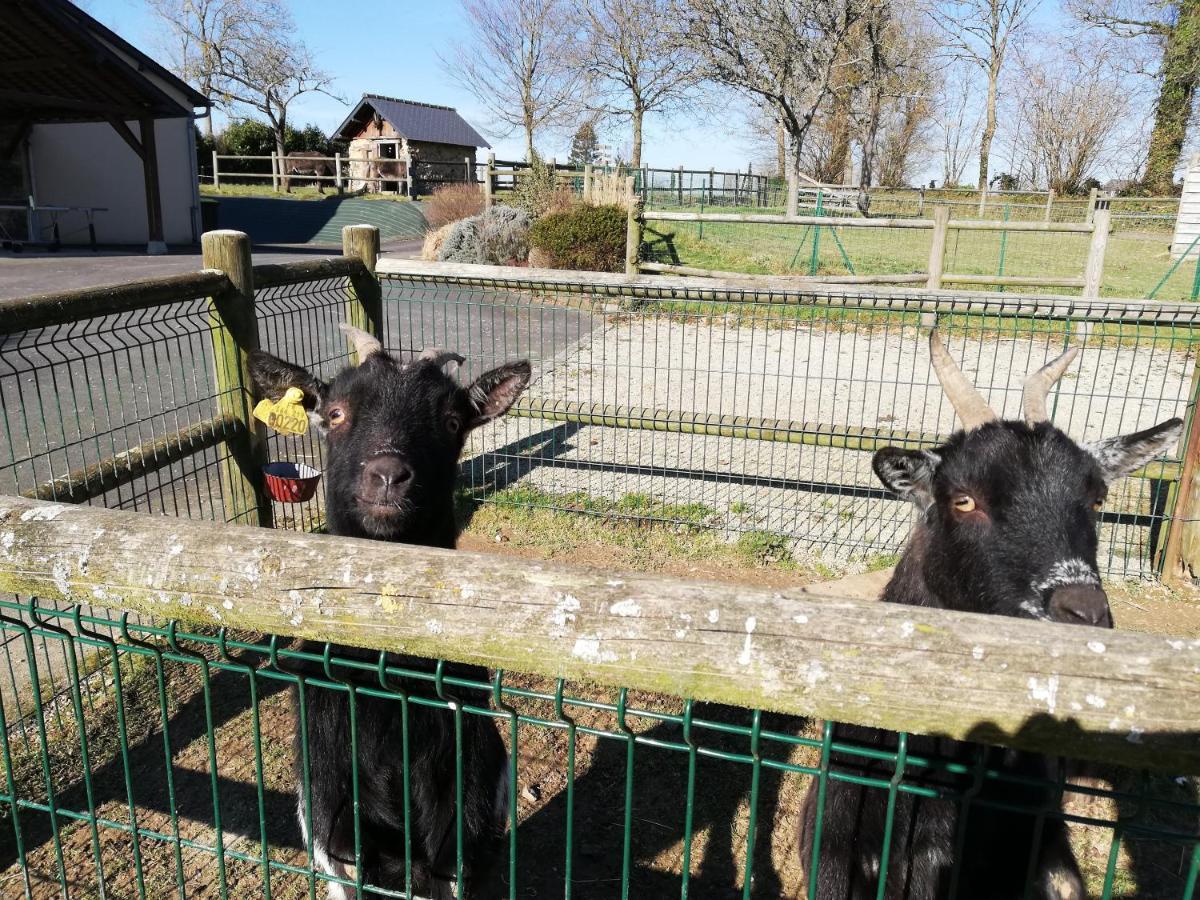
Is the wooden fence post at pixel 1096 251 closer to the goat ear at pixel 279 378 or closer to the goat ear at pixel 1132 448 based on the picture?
the goat ear at pixel 1132 448

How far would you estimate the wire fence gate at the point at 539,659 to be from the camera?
1.46 metres

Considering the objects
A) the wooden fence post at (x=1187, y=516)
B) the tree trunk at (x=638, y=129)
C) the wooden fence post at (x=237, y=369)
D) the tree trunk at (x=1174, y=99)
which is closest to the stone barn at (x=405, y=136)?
the tree trunk at (x=638, y=129)

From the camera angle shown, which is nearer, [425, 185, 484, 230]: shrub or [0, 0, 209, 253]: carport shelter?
[0, 0, 209, 253]: carport shelter

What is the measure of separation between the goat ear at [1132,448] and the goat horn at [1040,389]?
0.26 metres

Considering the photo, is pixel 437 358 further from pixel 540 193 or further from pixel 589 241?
pixel 540 193

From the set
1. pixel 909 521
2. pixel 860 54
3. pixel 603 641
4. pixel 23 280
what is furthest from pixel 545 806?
pixel 860 54

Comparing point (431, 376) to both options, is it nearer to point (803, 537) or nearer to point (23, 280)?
point (803, 537)

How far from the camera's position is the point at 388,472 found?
3.43m

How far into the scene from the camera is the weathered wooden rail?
1351 millimetres

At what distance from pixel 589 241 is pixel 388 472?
1623 centimetres

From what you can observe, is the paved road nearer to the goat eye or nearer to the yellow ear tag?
the yellow ear tag

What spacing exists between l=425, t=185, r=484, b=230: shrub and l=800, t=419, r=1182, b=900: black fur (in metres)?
22.9

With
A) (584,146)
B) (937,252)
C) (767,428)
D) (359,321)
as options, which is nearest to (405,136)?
(584,146)

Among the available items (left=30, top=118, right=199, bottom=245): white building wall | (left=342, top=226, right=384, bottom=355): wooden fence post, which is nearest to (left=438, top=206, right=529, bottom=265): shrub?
(left=30, top=118, right=199, bottom=245): white building wall
